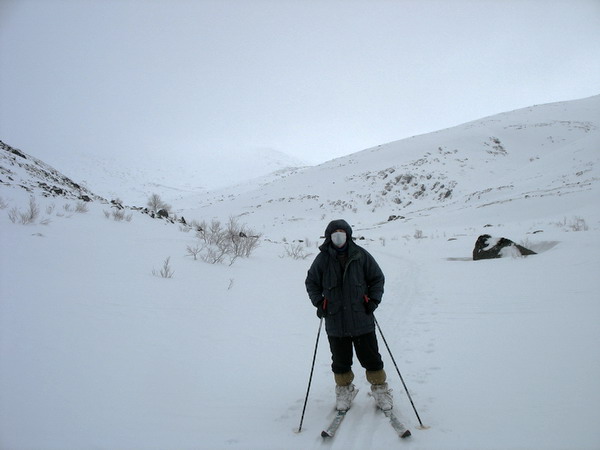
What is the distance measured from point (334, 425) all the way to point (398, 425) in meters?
0.51

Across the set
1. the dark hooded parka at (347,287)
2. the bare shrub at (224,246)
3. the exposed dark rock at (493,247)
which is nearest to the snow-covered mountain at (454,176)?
the exposed dark rock at (493,247)

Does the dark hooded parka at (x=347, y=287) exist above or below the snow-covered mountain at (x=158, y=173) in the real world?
below

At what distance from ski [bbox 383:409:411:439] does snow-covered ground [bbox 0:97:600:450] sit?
2.4 inches

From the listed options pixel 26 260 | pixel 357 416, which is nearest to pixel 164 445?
pixel 357 416

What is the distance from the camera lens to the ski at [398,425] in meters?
2.49

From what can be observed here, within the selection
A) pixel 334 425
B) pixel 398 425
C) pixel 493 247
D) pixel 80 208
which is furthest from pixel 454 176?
pixel 334 425

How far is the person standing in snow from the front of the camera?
290 cm

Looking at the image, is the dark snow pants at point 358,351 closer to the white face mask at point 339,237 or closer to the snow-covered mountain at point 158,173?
the white face mask at point 339,237

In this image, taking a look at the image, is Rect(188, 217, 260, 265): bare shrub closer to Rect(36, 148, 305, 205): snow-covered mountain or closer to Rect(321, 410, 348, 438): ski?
Rect(321, 410, 348, 438): ski

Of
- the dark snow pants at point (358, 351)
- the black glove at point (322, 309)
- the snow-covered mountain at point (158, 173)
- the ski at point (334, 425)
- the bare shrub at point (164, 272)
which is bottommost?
the ski at point (334, 425)

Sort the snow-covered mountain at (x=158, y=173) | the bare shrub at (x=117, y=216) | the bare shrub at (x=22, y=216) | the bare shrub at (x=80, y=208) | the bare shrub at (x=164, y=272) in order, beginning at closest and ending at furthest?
the bare shrub at (x=164, y=272) → the bare shrub at (x=22, y=216) → the bare shrub at (x=80, y=208) → the bare shrub at (x=117, y=216) → the snow-covered mountain at (x=158, y=173)

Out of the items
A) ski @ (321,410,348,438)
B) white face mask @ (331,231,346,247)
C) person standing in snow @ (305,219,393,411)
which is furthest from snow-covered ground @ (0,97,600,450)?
white face mask @ (331,231,346,247)

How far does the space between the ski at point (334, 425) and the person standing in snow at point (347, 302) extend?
5 centimetres

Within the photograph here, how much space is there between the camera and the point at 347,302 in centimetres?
291
